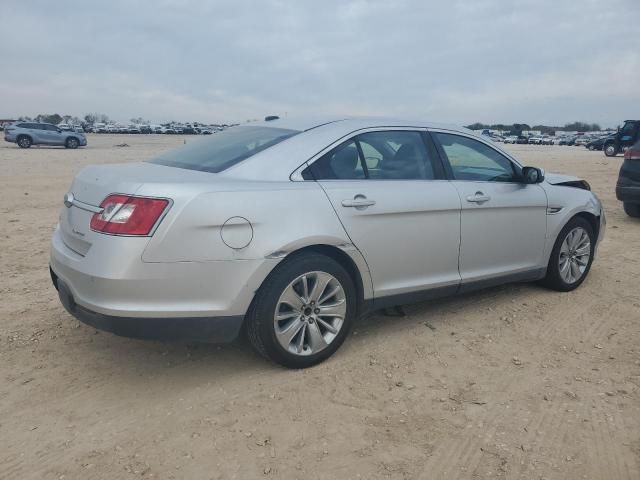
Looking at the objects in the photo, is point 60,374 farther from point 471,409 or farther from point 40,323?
point 471,409

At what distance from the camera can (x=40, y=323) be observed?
413 cm

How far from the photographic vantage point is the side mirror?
15.0 feet

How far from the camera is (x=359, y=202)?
355 cm

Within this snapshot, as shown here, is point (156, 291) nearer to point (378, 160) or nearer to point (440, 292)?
point (378, 160)

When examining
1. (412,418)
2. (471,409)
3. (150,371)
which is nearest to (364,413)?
(412,418)

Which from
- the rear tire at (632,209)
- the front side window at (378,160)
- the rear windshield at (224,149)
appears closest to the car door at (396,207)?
the front side window at (378,160)

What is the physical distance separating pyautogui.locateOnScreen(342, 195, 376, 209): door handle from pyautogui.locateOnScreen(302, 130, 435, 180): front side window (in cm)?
17

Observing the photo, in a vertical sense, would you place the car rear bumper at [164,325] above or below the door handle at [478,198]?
below

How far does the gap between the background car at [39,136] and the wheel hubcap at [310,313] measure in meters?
29.1

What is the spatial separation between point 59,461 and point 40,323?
5.99 feet

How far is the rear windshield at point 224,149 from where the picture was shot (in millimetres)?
3527

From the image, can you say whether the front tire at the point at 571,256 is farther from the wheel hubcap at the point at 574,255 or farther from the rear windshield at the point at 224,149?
the rear windshield at the point at 224,149

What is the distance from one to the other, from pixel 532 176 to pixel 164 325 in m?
3.17

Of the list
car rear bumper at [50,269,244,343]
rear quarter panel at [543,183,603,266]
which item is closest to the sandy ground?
car rear bumper at [50,269,244,343]
